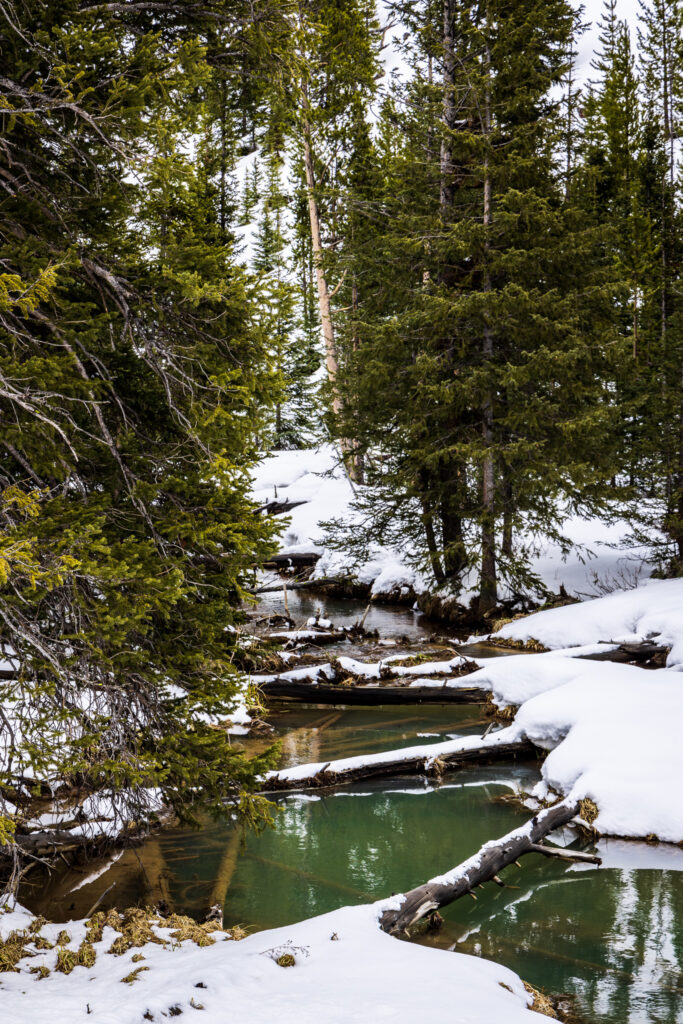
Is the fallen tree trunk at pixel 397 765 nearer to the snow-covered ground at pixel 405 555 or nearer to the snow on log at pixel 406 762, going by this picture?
the snow on log at pixel 406 762

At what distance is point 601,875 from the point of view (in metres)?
6.35

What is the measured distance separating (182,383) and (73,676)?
6.98ft

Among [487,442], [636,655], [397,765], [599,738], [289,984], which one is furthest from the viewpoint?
[487,442]

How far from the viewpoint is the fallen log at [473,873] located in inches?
202

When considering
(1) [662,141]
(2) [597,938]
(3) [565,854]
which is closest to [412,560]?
(3) [565,854]

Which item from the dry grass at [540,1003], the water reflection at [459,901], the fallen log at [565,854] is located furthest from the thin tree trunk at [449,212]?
the dry grass at [540,1003]

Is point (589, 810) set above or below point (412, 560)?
below

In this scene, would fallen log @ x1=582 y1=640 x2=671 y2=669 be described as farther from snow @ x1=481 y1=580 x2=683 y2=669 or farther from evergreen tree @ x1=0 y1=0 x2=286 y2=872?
evergreen tree @ x1=0 y1=0 x2=286 y2=872

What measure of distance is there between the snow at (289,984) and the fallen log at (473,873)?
10.9 inches

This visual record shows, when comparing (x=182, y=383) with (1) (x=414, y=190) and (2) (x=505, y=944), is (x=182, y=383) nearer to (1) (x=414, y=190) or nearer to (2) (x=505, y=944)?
(2) (x=505, y=944)

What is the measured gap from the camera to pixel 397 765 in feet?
27.6

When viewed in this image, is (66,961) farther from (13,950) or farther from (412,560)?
(412,560)

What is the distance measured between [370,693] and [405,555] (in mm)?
8677

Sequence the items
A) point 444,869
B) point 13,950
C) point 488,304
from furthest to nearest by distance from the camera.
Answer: point 488,304
point 444,869
point 13,950
